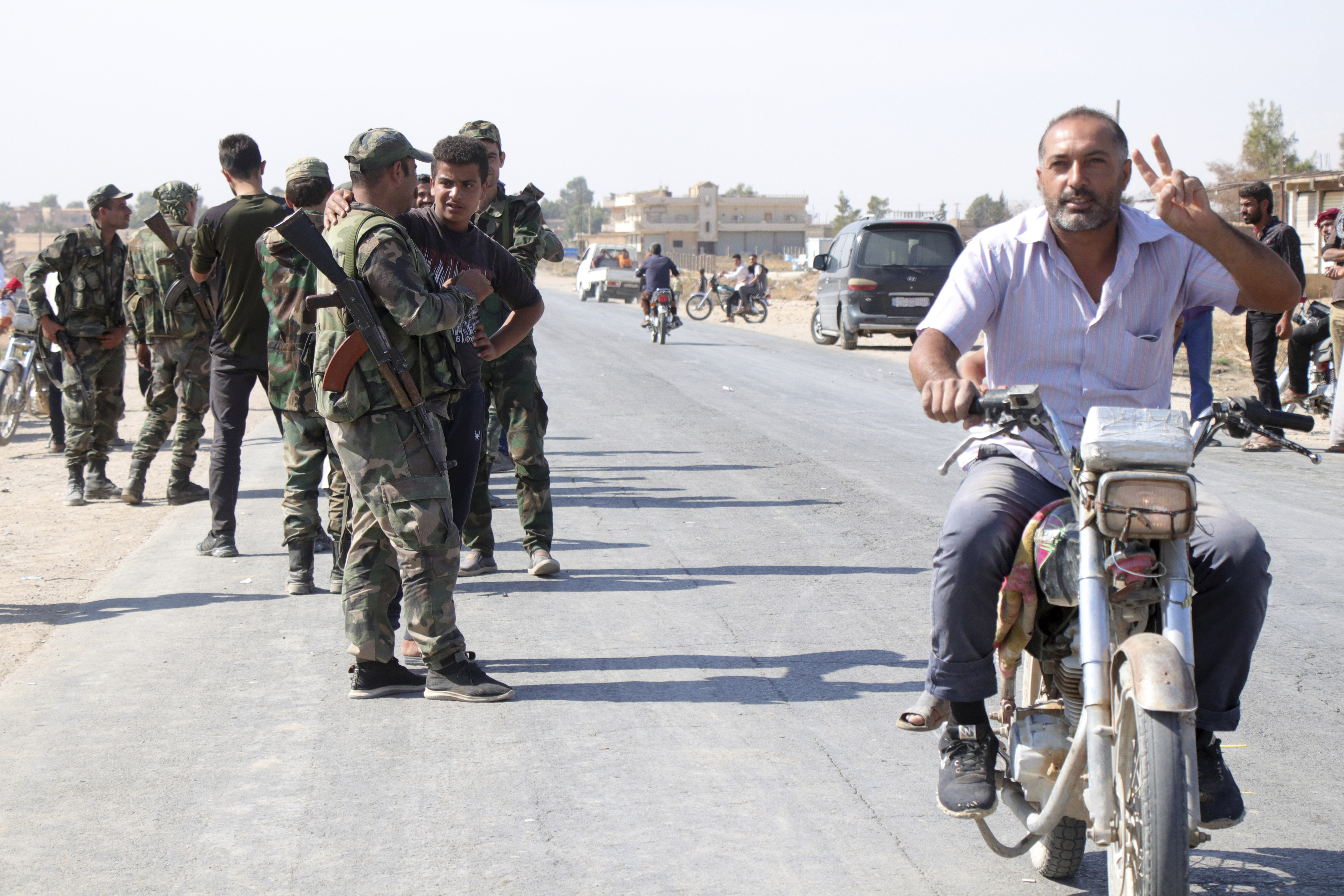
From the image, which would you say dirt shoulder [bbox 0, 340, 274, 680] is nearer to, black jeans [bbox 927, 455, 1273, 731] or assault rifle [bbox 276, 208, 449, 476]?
assault rifle [bbox 276, 208, 449, 476]

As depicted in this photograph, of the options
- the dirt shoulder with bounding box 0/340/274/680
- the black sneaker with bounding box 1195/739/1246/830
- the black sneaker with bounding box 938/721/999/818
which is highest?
the black sneaker with bounding box 1195/739/1246/830

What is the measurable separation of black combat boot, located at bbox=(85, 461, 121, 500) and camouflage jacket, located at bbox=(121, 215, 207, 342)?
49.9 inches

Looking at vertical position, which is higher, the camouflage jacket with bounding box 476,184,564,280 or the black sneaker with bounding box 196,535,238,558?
the camouflage jacket with bounding box 476,184,564,280

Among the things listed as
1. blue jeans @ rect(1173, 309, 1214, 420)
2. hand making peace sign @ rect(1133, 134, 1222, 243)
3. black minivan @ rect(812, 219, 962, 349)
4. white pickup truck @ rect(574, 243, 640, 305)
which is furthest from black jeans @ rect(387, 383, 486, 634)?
white pickup truck @ rect(574, 243, 640, 305)

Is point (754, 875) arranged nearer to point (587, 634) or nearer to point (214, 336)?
point (587, 634)

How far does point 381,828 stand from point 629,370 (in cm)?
1497

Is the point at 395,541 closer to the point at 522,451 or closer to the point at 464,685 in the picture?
the point at 464,685

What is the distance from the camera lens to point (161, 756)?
418 cm

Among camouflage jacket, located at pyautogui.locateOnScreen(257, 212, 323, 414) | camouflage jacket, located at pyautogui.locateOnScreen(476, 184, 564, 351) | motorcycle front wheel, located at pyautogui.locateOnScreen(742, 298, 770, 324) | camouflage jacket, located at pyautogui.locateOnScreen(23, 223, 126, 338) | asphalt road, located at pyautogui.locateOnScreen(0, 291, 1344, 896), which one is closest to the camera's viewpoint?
asphalt road, located at pyautogui.locateOnScreen(0, 291, 1344, 896)

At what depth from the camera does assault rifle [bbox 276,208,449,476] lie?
173 inches

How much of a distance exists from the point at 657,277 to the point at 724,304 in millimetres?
9693

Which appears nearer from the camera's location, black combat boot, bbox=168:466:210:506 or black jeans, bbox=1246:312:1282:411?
black combat boot, bbox=168:466:210:506

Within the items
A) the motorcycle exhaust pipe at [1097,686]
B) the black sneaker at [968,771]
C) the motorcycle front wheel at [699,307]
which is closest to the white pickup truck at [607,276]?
the motorcycle front wheel at [699,307]

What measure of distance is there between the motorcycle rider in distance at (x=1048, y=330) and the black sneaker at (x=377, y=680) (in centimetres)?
219
